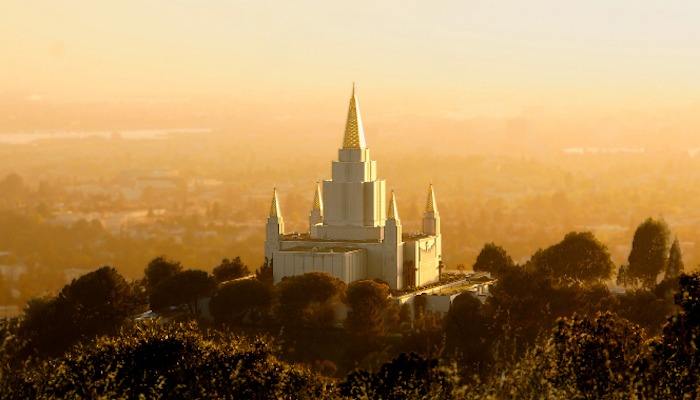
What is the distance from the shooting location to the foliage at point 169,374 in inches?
1645

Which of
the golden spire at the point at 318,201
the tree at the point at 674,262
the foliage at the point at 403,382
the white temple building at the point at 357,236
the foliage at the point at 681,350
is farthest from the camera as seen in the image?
the golden spire at the point at 318,201

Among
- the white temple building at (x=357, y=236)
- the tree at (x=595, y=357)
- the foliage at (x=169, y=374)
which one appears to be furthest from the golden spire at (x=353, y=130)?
the tree at (x=595, y=357)

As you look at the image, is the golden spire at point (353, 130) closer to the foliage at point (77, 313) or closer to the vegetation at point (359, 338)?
the vegetation at point (359, 338)

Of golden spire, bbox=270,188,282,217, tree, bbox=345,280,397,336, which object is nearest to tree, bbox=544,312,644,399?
tree, bbox=345,280,397,336

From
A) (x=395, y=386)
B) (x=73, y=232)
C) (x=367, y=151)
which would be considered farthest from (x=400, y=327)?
(x=73, y=232)

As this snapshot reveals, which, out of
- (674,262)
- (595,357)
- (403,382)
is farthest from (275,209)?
(595,357)

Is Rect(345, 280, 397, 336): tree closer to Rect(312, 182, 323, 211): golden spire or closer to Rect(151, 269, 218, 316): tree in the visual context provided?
Rect(151, 269, 218, 316): tree

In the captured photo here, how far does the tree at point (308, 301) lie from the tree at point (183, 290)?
149 inches

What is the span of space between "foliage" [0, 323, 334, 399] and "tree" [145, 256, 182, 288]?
84.6 feet

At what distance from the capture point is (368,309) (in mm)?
64188

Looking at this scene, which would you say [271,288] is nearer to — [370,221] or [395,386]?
[370,221]

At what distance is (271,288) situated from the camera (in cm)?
6725

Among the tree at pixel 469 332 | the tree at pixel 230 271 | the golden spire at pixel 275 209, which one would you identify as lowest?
the tree at pixel 469 332

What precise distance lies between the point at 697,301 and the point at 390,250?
30.6 meters
